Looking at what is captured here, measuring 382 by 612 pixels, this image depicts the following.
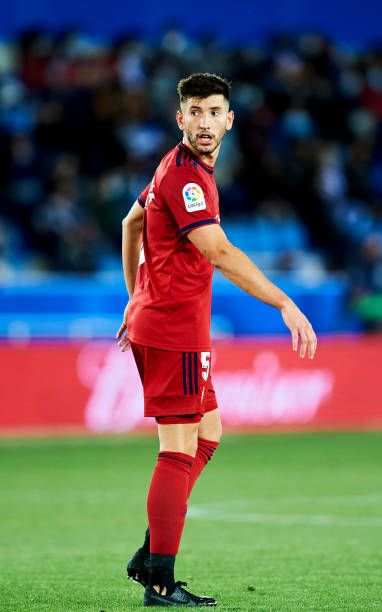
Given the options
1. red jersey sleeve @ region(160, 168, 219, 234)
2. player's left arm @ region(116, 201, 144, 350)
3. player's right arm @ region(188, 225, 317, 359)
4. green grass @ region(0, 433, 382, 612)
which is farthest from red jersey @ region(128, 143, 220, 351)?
green grass @ region(0, 433, 382, 612)

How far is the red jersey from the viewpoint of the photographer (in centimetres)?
515

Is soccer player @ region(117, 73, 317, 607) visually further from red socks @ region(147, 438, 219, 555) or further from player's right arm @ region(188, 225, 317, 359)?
player's right arm @ region(188, 225, 317, 359)

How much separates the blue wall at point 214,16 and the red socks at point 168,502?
46.7 ft

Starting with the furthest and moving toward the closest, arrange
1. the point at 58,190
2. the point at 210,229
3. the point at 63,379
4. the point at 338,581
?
the point at 58,190
the point at 63,379
the point at 338,581
the point at 210,229

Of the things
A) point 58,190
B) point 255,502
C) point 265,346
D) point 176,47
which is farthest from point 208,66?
point 255,502

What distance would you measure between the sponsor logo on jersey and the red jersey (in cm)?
4

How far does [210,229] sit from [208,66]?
14.3m

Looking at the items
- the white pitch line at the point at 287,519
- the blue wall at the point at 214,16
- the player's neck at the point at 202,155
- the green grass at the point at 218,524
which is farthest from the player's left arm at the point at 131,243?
the blue wall at the point at 214,16

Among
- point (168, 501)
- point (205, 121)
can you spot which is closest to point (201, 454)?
point (168, 501)

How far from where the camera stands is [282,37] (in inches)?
788

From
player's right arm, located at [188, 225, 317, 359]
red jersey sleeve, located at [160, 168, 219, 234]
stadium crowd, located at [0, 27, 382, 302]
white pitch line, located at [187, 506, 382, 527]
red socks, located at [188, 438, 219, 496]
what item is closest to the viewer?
player's right arm, located at [188, 225, 317, 359]

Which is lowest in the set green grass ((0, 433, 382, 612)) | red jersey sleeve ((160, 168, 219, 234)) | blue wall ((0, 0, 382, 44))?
green grass ((0, 433, 382, 612))

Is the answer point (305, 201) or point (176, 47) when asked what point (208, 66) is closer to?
point (176, 47)

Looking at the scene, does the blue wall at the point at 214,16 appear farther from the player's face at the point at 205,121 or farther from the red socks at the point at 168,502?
the red socks at the point at 168,502
